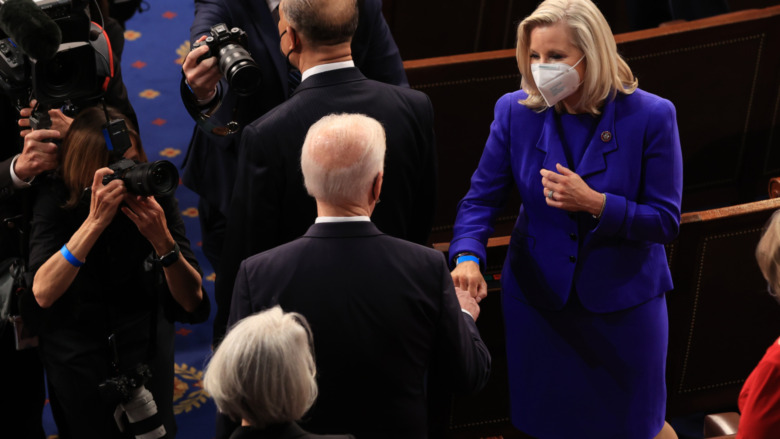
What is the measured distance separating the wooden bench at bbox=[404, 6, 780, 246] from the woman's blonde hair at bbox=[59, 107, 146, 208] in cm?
151

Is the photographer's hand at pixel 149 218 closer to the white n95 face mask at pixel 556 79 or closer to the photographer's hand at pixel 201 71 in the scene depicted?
the photographer's hand at pixel 201 71

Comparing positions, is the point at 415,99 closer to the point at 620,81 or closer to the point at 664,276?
the point at 620,81

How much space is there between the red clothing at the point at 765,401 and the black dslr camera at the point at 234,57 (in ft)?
4.76

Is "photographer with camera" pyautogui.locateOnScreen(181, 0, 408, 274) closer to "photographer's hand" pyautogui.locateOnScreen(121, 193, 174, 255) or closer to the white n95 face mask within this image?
"photographer's hand" pyautogui.locateOnScreen(121, 193, 174, 255)

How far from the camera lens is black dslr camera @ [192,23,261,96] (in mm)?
2504

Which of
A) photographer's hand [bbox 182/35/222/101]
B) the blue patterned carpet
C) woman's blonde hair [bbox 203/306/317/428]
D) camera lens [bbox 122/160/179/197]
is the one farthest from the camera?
the blue patterned carpet

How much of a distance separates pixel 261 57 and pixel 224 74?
32 cm

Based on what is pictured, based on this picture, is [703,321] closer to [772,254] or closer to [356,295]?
[772,254]

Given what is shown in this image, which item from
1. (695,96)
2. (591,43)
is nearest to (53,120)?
(591,43)

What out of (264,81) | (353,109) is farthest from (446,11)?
(353,109)

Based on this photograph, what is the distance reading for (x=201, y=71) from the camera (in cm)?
265

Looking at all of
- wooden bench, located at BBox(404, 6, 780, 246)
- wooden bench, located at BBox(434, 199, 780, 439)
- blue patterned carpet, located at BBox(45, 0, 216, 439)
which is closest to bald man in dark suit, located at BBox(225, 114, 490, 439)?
wooden bench, located at BBox(434, 199, 780, 439)

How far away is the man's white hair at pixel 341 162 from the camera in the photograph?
77.3 inches

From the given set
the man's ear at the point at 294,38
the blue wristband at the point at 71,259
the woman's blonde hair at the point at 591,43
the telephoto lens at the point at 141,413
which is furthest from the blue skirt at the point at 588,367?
the blue wristband at the point at 71,259
